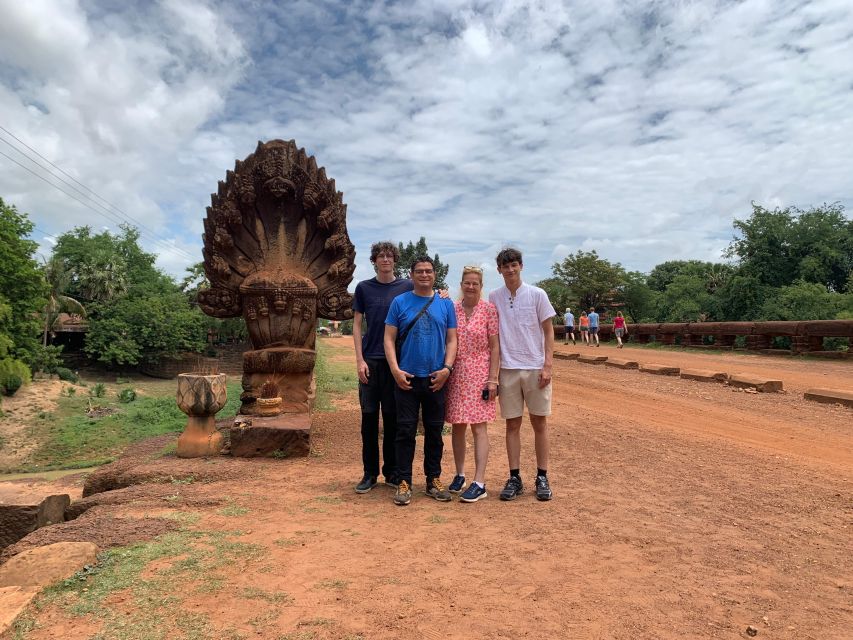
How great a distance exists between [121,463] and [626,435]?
17.6 ft

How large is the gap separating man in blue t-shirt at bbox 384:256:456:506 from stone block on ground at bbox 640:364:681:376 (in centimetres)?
920

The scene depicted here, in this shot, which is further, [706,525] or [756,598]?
[706,525]

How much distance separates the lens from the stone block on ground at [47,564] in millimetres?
2617

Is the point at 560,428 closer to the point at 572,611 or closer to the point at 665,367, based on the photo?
the point at 572,611

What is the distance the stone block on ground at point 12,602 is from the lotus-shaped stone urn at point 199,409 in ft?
9.29

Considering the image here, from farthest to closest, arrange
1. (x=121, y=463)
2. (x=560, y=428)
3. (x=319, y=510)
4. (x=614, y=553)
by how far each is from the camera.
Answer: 1. (x=560, y=428)
2. (x=121, y=463)
3. (x=319, y=510)
4. (x=614, y=553)

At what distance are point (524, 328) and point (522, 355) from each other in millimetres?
194

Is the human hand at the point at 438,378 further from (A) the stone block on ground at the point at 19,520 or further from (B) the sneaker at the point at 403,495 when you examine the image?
(A) the stone block on ground at the point at 19,520

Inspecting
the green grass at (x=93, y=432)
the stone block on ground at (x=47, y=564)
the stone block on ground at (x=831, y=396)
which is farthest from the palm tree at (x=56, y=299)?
the stone block on ground at (x=831, y=396)

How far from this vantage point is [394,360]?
3.88 m

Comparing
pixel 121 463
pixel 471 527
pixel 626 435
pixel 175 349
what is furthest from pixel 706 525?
pixel 175 349

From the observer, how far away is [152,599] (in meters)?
2.46

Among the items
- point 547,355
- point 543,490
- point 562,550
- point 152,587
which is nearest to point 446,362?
point 547,355

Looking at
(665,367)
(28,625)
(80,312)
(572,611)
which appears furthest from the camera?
(80,312)
